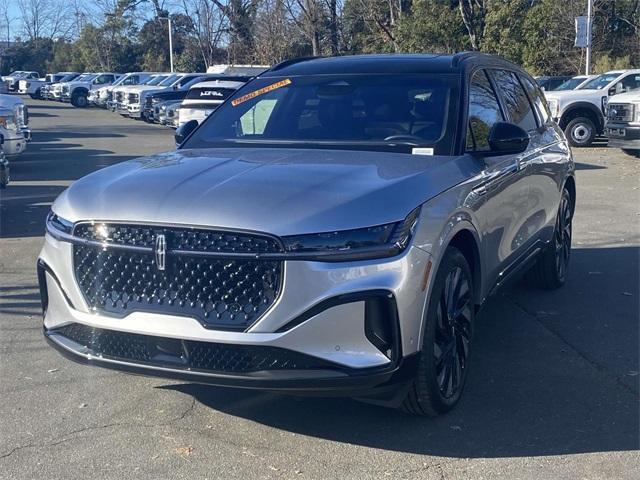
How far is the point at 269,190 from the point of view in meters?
4.17

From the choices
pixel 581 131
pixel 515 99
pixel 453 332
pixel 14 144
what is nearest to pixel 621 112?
pixel 581 131

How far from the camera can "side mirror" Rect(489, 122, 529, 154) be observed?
519 cm

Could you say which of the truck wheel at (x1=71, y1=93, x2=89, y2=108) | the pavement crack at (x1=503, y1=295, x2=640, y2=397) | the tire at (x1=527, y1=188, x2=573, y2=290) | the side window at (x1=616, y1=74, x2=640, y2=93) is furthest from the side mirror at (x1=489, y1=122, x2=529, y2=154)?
the truck wheel at (x1=71, y1=93, x2=89, y2=108)

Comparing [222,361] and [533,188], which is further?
[533,188]

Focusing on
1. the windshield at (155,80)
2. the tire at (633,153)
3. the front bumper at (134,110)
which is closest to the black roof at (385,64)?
the tire at (633,153)

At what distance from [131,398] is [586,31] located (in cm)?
2945

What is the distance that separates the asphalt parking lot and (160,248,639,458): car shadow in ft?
0.04

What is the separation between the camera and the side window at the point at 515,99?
6352 millimetres

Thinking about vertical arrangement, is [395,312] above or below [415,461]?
above

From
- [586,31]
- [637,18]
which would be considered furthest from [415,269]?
[637,18]

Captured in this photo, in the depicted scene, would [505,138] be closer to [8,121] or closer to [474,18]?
[8,121]

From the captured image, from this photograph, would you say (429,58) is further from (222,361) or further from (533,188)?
(222,361)

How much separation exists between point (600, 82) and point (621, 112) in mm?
4227

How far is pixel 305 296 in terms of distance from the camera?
3816 millimetres
